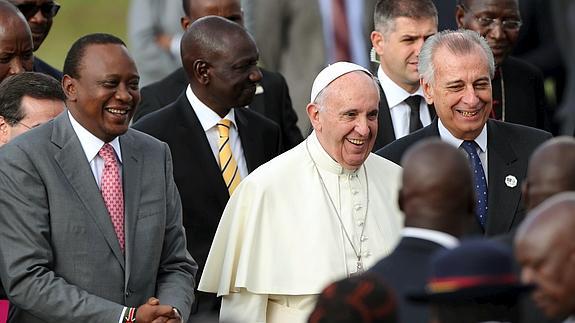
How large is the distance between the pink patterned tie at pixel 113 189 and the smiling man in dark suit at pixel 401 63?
6.68 feet

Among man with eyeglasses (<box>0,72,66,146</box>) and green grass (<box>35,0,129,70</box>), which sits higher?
green grass (<box>35,0,129,70</box>)

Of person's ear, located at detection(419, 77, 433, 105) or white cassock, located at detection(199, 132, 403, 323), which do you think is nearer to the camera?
white cassock, located at detection(199, 132, 403, 323)

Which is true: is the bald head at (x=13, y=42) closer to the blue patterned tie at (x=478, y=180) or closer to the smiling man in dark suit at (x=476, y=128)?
the smiling man in dark suit at (x=476, y=128)

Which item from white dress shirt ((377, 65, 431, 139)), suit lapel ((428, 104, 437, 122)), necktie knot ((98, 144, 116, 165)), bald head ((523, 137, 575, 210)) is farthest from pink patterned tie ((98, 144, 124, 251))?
suit lapel ((428, 104, 437, 122))

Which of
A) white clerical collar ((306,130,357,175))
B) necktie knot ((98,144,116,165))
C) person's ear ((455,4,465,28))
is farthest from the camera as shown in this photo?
person's ear ((455,4,465,28))

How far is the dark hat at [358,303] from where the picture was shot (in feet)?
14.5

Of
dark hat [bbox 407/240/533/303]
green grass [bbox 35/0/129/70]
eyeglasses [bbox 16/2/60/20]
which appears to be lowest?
dark hat [bbox 407/240/533/303]

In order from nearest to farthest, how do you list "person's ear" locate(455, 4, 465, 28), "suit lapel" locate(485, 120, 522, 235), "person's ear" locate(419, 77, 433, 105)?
1. "suit lapel" locate(485, 120, 522, 235)
2. "person's ear" locate(419, 77, 433, 105)
3. "person's ear" locate(455, 4, 465, 28)

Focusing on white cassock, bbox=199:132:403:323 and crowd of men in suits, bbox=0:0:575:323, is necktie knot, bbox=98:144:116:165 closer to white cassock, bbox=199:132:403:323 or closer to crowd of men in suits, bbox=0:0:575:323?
crowd of men in suits, bbox=0:0:575:323

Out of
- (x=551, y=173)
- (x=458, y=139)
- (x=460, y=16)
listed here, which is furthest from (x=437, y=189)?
(x=460, y=16)

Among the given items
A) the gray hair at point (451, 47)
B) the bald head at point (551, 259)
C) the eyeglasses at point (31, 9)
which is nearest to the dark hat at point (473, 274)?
the bald head at point (551, 259)

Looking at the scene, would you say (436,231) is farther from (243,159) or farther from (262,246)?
(243,159)

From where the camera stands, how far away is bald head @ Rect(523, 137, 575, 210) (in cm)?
593

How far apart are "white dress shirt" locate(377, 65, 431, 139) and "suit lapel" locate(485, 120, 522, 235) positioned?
0.91 meters
